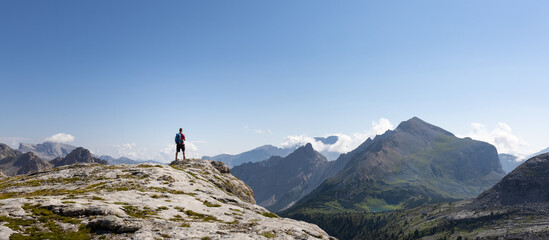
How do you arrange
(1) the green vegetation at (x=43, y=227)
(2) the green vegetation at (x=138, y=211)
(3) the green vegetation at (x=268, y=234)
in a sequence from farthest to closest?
(2) the green vegetation at (x=138, y=211), (3) the green vegetation at (x=268, y=234), (1) the green vegetation at (x=43, y=227)

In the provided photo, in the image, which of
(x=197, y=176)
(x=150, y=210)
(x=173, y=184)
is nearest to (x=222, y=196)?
(x=173, y=184)

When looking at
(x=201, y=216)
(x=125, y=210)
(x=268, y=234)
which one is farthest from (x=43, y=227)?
(x=268, y=234)

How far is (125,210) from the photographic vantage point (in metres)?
32.1

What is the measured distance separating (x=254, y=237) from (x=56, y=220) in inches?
722

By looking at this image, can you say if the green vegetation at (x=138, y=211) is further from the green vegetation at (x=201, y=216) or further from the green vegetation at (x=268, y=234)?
the green vegetation at (x=268, y=234)

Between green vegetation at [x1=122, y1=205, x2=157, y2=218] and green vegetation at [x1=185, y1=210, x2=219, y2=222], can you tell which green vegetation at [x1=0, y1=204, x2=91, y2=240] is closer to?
green vegetation at [x1=122, y1=205, x2=157, y2=218]

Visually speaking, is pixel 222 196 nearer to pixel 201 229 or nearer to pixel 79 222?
pixel 201 229

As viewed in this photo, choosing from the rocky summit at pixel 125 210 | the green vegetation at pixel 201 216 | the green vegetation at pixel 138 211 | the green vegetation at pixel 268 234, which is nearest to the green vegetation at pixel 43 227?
the rocky summit at pixel 125 210

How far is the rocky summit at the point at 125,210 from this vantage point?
2564 centimetres

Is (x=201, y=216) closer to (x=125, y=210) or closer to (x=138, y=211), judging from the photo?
(x=138, y=211)

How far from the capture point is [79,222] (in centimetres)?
2677

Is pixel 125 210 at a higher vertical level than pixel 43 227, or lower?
lower

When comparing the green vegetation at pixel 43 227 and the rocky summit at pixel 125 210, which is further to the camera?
the rocky summit at pixel 125 210

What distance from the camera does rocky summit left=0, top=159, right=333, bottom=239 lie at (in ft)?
84.1
